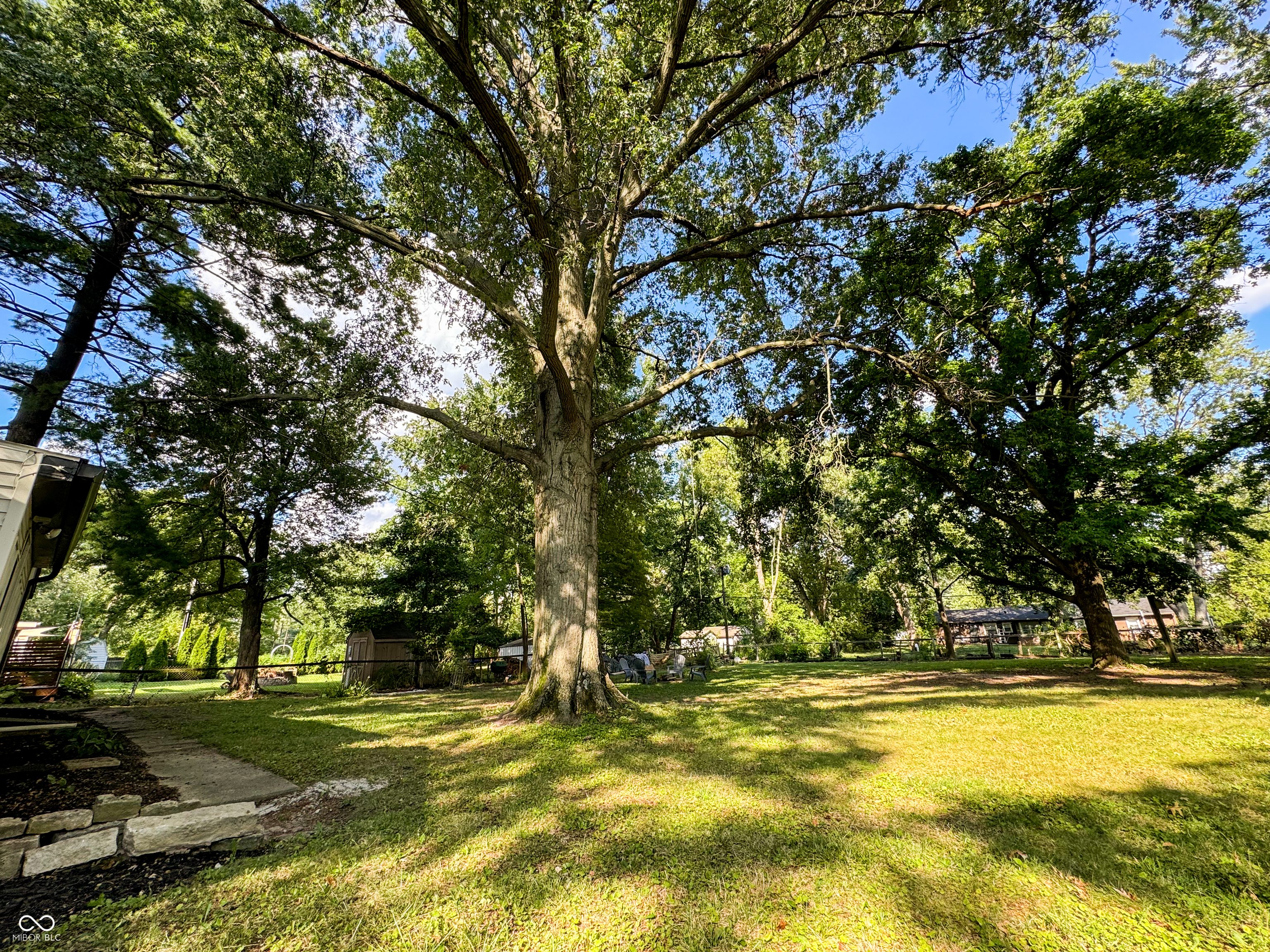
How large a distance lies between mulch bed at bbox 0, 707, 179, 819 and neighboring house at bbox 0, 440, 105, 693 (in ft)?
4.20

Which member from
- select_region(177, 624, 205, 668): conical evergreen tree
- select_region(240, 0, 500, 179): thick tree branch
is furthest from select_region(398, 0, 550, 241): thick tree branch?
select_region(177, 624, 205, 668): conical evergreen tree

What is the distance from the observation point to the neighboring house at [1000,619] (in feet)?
116

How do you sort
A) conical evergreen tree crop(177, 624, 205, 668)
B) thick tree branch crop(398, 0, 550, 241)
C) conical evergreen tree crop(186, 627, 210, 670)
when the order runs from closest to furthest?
thick tree branch crop(398, 0, 550, 241) < conical evergreen tree crop(186, 627, 210, 670) < conical evergreen tree crop(177, 624, 205, 668)

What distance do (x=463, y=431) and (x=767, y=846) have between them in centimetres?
707

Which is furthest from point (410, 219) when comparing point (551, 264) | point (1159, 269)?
point (1159, 269)

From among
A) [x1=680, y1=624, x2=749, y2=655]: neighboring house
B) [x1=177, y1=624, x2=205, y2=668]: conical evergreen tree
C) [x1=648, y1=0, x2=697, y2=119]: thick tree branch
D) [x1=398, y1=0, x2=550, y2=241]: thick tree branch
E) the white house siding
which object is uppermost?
[x1=648, y1=0, x2=697, y2=119]: thick tree branch

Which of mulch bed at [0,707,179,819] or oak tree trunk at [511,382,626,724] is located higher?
oak tree trunk at [511,382,626,724]

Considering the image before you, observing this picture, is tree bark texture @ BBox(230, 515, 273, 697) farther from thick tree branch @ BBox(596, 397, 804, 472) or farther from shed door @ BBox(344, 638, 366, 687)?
thick tree branch @ BBox(596, 397, 804, 472)

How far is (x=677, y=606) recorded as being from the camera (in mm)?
23875

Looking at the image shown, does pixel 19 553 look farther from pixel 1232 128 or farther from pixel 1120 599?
pixel 1120 599

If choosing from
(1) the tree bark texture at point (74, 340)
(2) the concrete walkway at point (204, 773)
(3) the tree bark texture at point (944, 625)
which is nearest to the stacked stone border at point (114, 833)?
(2) the concrete walkway at point (204, 773)

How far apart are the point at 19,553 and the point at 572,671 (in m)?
6.51

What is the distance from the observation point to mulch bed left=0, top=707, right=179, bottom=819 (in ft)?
Result: 13.4

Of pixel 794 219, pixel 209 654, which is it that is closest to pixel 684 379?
pixel 794 219
